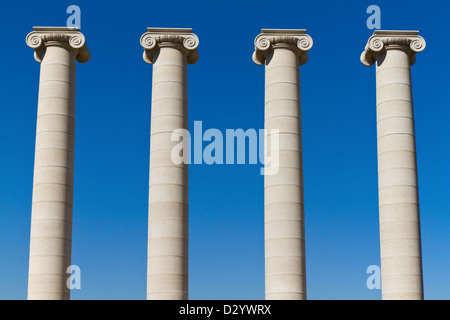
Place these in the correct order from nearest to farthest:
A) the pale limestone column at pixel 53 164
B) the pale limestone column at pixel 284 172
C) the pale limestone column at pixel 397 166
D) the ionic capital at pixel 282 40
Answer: the pale limestone column at pixel 53 164 < the pale limestone column at pixel 284 172 < the pale limestone column at pixel 397 166 < the ionic capital at pixel 282 40

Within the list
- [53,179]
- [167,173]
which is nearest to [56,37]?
[53,179]

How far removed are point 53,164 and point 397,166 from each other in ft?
190

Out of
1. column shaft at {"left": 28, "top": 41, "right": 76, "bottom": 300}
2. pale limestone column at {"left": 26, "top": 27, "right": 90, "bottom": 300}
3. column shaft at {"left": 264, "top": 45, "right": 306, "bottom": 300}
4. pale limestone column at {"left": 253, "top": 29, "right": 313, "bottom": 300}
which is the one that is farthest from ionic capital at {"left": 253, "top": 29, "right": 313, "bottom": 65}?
column shaft at {"left": 28, "top": 41, "right": 76, "bottom": 300}

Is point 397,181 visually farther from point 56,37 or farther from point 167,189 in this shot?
point 56,37

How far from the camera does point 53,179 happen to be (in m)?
131

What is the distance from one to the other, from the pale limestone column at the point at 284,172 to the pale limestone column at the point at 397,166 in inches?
541

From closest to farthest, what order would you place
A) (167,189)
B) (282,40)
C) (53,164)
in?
(167,189) → (53,164) → (282,40)

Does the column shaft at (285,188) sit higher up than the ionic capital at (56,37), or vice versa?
the ionic capital at (56,37)

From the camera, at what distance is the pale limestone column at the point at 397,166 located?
130 m

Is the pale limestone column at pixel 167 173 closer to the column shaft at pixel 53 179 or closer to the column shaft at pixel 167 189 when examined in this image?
the column shaft at pixel 167 189

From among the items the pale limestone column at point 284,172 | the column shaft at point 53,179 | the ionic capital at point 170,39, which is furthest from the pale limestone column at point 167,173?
the column shaft at point 53,179

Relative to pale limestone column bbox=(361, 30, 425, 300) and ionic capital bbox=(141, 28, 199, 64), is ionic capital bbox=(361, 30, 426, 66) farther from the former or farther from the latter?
ionic capital bbox=(141, 28, 199, 64)
